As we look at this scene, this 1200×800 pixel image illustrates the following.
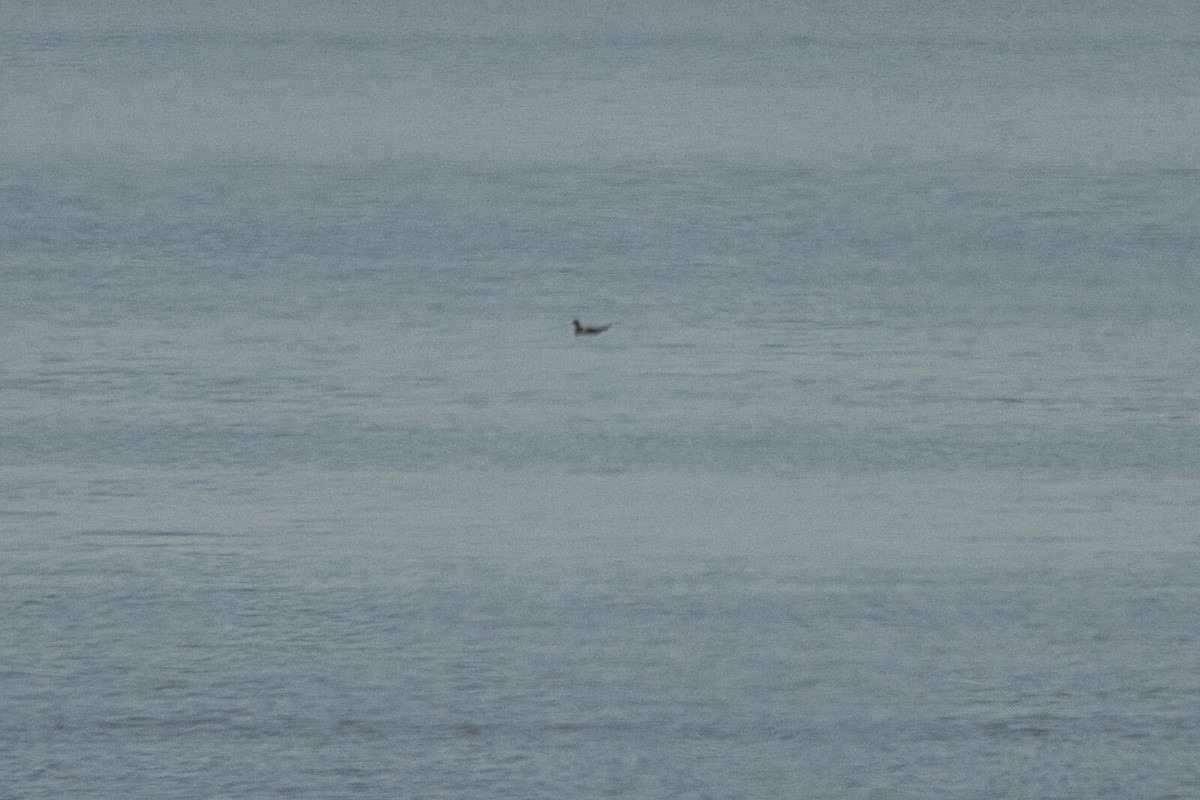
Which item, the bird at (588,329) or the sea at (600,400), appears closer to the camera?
the sea at (600,400)

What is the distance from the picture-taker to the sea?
452 centimetres

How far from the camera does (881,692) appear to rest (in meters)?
4.61

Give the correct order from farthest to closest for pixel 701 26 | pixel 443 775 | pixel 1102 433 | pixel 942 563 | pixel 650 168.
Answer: pixel 701 26, pixel 650 168, pixel 1102 433, pixel 942 563, pixel 443 775

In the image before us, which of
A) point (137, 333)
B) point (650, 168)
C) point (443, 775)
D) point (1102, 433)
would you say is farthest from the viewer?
point (650, 168)

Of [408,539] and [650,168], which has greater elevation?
[650,168]

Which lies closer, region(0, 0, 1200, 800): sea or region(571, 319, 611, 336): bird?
region(0, 0, 1200, 800): sea

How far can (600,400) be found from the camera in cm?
565

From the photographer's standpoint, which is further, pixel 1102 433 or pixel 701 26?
pixel 701 26

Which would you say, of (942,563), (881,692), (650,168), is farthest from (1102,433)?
(650,168)

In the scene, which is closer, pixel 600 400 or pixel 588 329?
pixel 600 400

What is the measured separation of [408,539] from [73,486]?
0.97 m

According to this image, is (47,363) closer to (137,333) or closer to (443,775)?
(137,333)

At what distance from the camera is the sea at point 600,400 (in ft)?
14.8

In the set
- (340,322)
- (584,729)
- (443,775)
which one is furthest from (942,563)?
(340,322)
